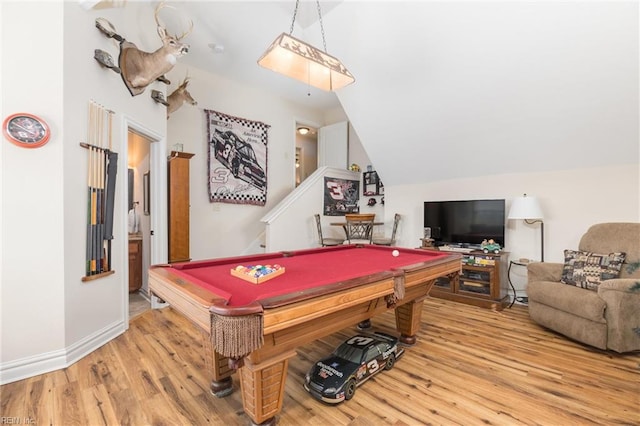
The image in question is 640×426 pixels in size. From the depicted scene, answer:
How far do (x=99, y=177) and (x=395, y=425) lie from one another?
2999mm

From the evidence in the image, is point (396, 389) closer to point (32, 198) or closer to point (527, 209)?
point (527, 209)

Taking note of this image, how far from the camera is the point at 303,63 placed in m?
2.35

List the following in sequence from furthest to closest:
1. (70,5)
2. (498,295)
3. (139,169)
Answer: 1. (139,169)
2. (498,295)
3. (70,5)

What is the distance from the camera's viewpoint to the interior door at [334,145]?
6430 mm

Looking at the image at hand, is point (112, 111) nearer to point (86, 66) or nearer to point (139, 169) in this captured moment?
point (86, 66)

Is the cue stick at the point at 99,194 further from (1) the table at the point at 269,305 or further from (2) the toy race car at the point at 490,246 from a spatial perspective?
(2) the toy race car at the point at 490,246

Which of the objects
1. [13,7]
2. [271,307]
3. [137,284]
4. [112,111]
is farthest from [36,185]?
[137,284]

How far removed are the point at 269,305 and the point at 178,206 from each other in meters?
3.08

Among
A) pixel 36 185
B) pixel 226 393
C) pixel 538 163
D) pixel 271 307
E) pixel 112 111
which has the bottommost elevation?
pixel 226 393

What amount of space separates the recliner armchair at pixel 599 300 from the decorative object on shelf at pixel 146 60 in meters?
4.27

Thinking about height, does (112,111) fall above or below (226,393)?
above


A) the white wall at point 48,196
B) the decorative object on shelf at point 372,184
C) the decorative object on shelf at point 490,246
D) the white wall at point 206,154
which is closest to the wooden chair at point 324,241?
the white wall at point 206,154

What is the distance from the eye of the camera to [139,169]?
4512mm

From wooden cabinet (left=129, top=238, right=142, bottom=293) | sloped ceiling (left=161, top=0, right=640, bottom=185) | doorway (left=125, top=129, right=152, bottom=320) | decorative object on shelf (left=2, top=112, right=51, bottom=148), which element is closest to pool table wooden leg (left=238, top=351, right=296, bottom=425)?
decorative object on shelf (left=2, top=112, right=51, bottom=148)
